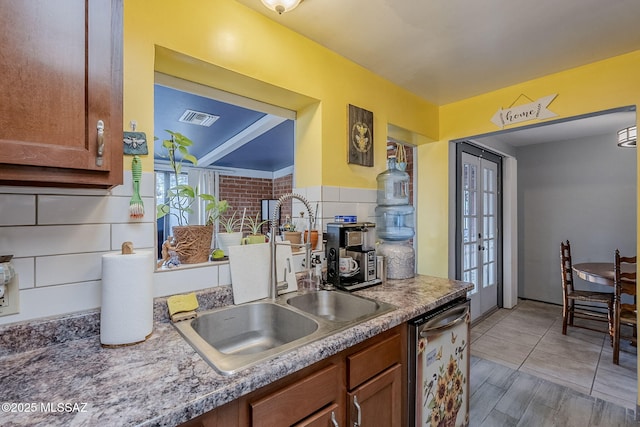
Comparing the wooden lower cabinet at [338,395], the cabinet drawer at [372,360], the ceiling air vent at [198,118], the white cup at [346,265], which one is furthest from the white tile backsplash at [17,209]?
the ceiling air vent at [198,118]

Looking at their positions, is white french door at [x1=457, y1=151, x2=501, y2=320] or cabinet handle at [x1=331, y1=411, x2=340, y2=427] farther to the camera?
white french door at [x1=457, y1=151, x2=501, y2=320]

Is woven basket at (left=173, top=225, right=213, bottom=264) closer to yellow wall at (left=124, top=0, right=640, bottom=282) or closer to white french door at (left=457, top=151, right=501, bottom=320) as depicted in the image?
yellow wall at (left=124, top=0, right=640, bottom=282)

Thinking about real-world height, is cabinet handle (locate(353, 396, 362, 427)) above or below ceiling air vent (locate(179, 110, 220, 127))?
below

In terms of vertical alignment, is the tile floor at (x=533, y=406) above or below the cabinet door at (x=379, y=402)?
below

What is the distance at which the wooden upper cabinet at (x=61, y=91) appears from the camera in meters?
0.70

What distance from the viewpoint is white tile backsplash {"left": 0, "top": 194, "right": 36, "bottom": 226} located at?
92 centimetres

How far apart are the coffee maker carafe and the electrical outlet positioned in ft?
4.10

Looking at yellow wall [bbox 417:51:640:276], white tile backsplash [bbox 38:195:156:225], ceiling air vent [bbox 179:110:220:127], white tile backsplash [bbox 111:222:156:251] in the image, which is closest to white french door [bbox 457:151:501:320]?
yellow wall [bbox 417:51:640:276]

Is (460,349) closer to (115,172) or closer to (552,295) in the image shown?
(115,172)

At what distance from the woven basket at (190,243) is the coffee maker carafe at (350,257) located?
672mm

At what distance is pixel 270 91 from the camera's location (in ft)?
5.33

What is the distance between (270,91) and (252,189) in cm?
275

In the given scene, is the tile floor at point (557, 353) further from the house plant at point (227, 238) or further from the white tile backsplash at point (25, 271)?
the white tile backsplash at point (25, 271)

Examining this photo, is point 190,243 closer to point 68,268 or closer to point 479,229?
point 68,268
